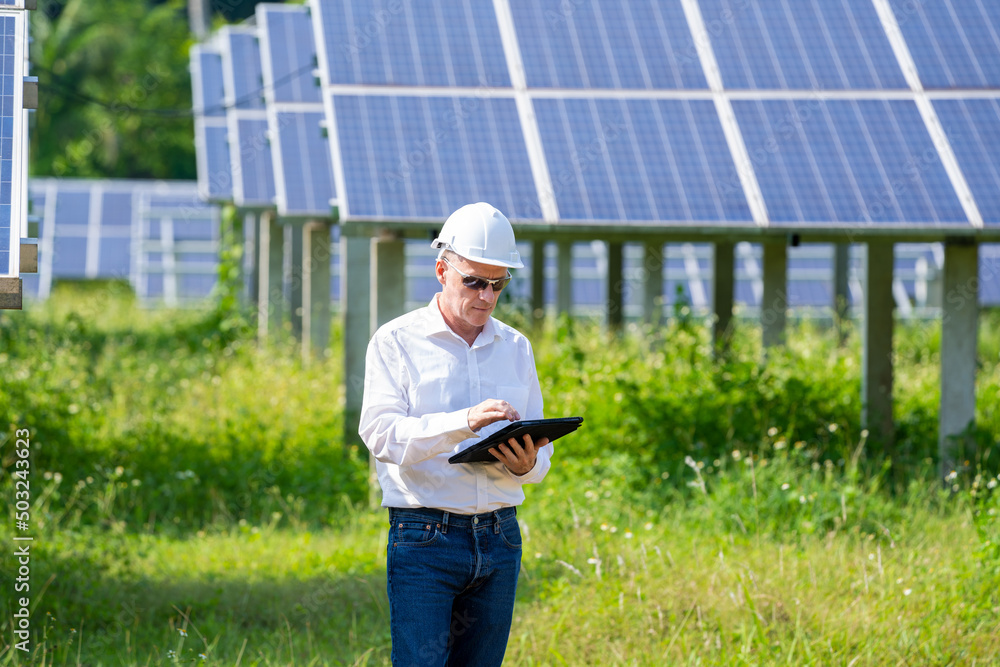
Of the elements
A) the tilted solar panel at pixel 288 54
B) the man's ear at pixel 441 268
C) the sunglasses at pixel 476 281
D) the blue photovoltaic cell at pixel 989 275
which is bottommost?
the sunglasses at pixel 476 281

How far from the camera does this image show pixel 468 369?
3.71m

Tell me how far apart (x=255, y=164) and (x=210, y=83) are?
198 inches


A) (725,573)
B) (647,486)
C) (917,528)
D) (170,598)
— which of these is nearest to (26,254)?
(170,598)

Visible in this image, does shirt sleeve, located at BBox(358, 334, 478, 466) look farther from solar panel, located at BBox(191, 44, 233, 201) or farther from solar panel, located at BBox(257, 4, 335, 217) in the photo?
solar panel, located at BBox(191, 44, 233, 201)

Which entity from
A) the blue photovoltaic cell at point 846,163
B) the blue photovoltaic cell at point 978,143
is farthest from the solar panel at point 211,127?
the blue photovoltaic cell at point 978,143

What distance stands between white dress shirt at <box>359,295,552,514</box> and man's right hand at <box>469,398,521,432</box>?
0.15 ft

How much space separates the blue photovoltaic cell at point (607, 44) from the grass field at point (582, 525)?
2.24m

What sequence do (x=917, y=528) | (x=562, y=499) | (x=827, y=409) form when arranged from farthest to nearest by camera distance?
(x=827, y=409) < (x=562, y=499) < (x=917, y=528)

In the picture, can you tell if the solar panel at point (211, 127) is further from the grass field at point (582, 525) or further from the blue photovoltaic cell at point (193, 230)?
the blue photovoltaic cell at point (193, 230)

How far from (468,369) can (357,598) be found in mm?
2823

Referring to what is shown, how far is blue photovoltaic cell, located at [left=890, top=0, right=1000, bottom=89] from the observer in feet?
28.1

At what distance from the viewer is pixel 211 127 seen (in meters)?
18.0

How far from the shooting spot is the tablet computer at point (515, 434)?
3.44 metres

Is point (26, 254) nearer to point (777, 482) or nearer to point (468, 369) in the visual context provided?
point (468, 369)
